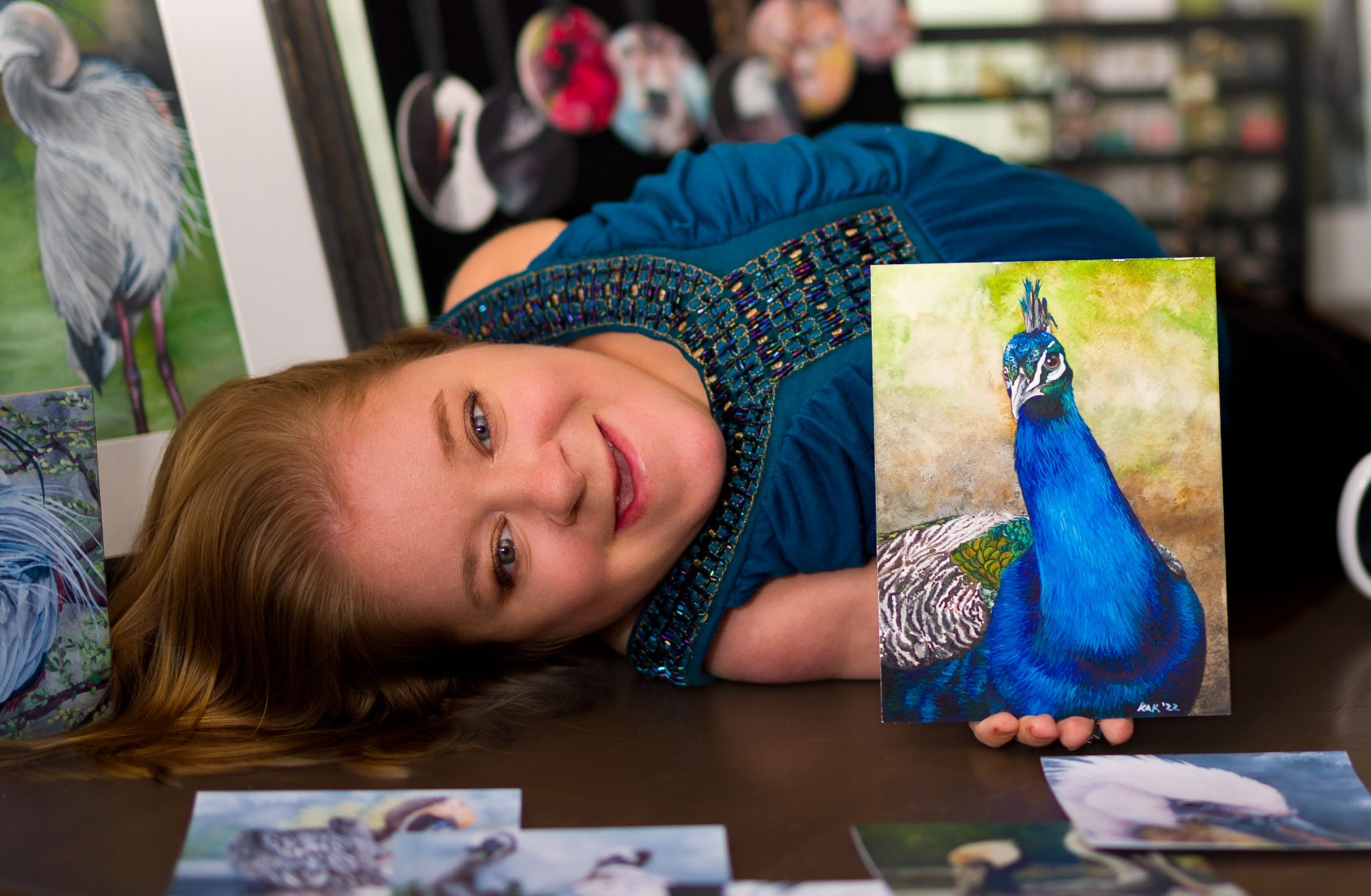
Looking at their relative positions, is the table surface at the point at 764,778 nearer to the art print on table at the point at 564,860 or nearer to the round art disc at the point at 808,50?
the art print on table at the point at 564,860

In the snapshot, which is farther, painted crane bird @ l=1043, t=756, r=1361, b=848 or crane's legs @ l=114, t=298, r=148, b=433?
crane's legs @ l=114, t=298, r=148, b=433

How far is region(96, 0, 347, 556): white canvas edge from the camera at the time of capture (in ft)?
4.42

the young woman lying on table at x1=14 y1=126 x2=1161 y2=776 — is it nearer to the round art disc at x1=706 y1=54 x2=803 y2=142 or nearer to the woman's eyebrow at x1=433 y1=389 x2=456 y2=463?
the woman's eyebrow at x1=433 y1=389 x2=456 y2=463

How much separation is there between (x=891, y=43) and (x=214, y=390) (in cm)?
134

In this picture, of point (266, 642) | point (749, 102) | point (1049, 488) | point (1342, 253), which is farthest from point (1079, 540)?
point (1342, 253)

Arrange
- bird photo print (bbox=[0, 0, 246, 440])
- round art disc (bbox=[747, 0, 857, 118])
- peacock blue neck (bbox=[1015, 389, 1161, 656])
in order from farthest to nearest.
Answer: round art disc (bbox=[747, 0, 857, 118]) < bird photo print (bbox=[0, 0, 246, 440]) < peacock blue neck (bbox=[1015, 389, 1161, 656])


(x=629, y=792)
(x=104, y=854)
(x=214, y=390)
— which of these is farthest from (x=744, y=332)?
(x=104, y=854)

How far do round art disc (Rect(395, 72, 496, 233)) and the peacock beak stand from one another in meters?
1.03

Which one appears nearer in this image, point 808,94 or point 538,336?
point 538,336

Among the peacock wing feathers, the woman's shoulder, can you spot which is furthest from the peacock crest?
the woman's shoulder

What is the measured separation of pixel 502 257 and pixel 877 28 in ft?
3.00

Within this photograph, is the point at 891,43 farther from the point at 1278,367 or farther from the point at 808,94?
the point at 1278,367

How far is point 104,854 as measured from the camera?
79 cm

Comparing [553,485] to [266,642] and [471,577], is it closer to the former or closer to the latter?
[471,577]
